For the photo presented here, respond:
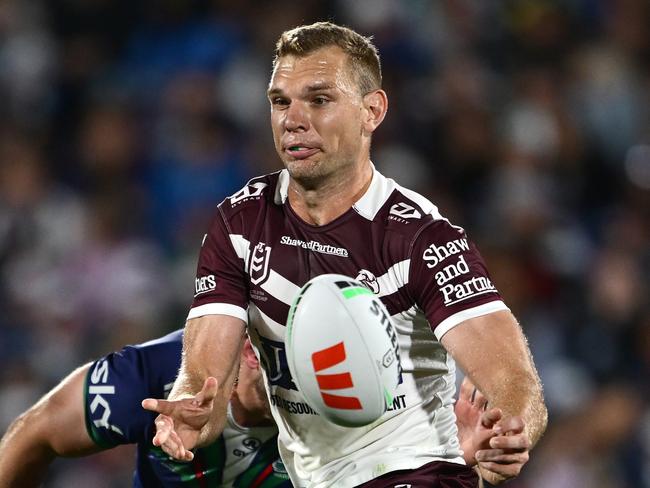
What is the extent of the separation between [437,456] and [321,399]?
0.62m

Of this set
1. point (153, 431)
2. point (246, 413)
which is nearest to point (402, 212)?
point (246, 413)

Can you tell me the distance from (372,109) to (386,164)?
3.97 m

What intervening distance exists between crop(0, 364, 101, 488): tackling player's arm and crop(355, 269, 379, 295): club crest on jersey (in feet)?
4.73

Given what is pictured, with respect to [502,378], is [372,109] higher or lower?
higher

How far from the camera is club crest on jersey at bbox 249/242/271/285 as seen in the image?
12.0 feet

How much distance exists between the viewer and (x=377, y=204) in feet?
12.0

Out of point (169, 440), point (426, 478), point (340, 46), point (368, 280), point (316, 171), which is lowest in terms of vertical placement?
point (426, 478)

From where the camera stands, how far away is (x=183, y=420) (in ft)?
10.7

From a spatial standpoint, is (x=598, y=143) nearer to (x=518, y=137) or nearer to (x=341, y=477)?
(x=518, y=137)

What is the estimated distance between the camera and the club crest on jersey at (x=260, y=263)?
12.0 ft

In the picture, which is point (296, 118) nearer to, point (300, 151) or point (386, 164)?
point (300, 151)

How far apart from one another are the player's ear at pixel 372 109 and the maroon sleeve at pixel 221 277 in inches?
20.0

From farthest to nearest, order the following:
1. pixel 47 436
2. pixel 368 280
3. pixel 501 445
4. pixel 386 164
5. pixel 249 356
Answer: pixel 386 164 → pixel 47 436 → pixel 249 356 → pixel 368 280 → pixel 501 445

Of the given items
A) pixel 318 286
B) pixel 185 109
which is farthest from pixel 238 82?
pixel 318 286
